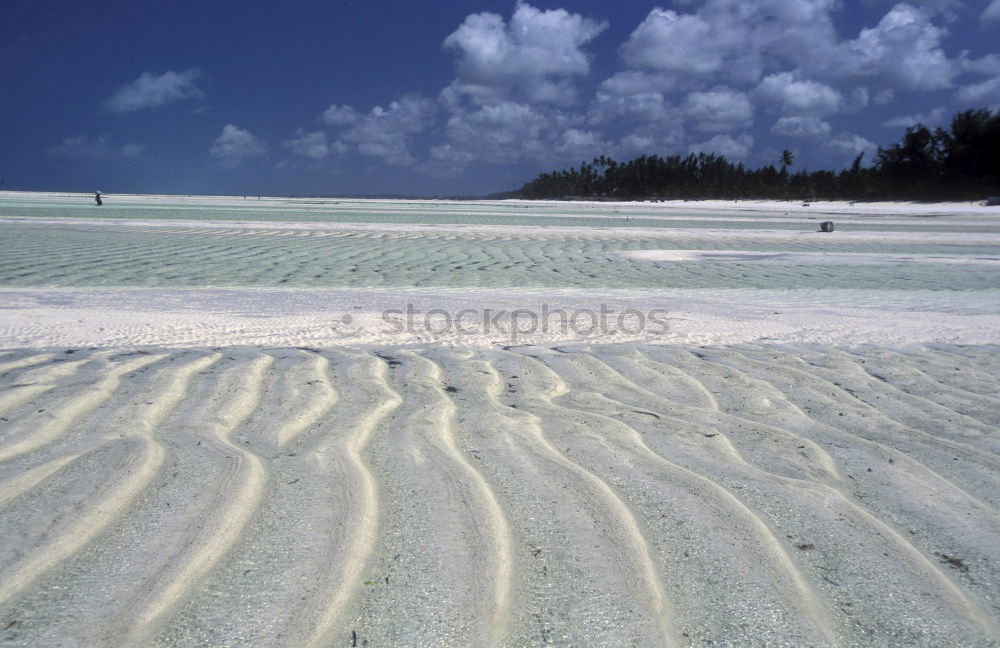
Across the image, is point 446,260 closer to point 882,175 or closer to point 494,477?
point 494,477

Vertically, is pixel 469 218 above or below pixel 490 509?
above

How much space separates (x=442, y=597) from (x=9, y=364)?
3460 millimetres

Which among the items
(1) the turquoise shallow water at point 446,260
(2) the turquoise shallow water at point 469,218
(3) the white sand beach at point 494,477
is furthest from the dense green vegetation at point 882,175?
(3) the white sand beach at point 494,477

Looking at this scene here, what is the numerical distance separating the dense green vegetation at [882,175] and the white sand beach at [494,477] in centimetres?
4823

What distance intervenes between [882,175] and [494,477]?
58.7 m

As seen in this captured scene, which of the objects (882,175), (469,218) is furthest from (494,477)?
(882,175)

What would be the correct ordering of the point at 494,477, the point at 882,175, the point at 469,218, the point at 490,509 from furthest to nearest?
the point at 882,175
the point at 469,218
the point at 494,477
the point at 490,509

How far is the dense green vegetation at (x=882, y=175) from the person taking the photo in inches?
1805

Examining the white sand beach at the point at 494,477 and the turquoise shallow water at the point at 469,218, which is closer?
the white sand beach at the point at 494,477

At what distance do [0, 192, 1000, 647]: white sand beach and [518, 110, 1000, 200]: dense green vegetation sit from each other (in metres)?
48.2

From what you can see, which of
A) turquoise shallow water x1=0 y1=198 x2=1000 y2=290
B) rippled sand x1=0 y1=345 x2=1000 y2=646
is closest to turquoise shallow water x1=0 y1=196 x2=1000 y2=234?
turquoise shallow water x1=0 y1=198 x2=1000 y2=290

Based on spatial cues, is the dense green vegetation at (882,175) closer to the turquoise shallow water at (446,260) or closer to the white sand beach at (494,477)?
the turquoise shallow water at (446,260)

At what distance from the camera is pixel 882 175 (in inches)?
2076

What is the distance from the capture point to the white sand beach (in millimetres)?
1778
